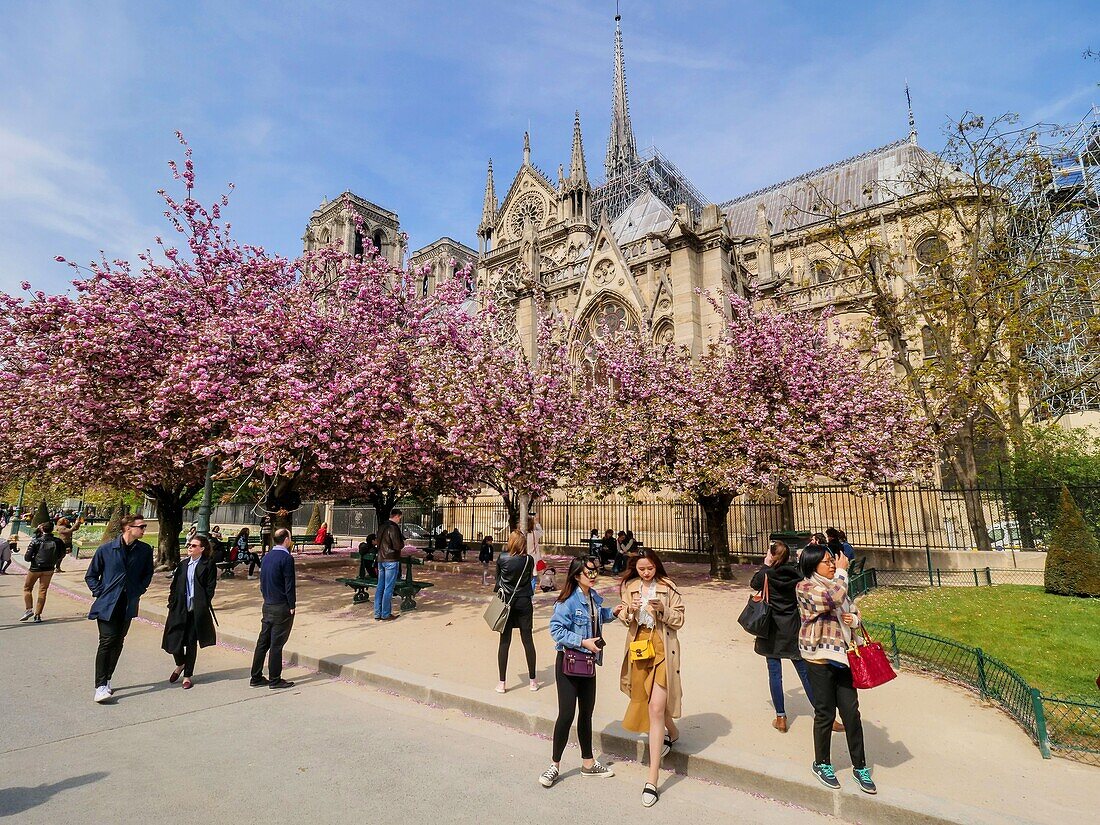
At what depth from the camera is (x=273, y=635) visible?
7070mm

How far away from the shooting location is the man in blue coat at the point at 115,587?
21.1ft

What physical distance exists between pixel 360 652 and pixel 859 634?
6627mm

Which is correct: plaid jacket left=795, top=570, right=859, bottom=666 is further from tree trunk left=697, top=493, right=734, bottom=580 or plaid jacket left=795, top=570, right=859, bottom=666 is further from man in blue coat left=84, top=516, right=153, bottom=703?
tree trunk left=697, top=493, right=734, bottom=580

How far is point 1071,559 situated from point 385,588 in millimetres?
13786

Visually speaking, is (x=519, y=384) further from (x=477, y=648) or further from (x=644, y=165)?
(x=644, y=165)

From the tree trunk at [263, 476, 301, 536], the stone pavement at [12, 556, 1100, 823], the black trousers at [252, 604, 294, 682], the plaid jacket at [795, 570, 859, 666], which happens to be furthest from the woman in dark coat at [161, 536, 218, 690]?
the plaid jacket at [795, 570, 859, 666]

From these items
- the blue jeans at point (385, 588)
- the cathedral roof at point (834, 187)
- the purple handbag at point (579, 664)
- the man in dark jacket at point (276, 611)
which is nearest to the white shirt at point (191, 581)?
the man in dark jacket at point (276, 611)

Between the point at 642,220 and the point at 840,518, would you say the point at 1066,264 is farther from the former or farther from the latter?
the point at 642,220

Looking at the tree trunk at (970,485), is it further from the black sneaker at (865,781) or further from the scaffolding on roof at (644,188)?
the scaffolding on roof at (644,188)

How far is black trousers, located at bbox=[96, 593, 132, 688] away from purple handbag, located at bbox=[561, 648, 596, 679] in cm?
535

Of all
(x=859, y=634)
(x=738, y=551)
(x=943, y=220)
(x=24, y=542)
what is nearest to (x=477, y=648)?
(x=859, y=634)

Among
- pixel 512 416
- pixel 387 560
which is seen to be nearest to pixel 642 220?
pixel 512 416

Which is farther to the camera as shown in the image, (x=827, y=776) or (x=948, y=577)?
(x=948, y=577)

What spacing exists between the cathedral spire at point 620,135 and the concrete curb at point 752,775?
70.9 m
